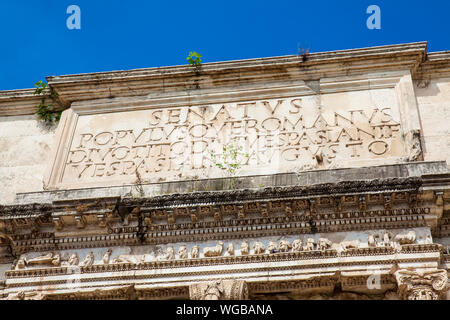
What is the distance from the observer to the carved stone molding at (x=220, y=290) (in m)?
9.16

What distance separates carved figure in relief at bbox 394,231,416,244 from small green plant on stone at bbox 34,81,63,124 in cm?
625

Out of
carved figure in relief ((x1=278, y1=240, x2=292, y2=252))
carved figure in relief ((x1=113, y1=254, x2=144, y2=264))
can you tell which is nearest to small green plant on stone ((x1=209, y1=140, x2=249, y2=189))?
carved figure in relief ((x1=278, y1=240, x2=292, y2=252))

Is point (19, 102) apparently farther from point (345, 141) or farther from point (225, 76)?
point (345, 141)

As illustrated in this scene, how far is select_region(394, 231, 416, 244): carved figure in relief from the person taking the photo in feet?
30.5

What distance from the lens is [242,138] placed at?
37.0 ft

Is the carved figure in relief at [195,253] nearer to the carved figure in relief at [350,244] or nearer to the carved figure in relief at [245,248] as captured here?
the carved figure in relief at [245,248]

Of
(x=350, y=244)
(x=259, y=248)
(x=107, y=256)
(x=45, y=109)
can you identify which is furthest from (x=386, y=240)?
(x=45, y=109)

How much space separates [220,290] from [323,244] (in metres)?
1.50

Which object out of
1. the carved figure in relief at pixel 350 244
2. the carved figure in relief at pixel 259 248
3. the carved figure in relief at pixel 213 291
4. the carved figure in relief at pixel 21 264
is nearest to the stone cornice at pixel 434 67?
the carved figure in relief at pixel 350 244

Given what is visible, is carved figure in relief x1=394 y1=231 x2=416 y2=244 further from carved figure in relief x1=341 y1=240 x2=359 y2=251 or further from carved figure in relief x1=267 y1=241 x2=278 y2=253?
carved figure in relief x1=267 y1=241 x2=278 y2=253

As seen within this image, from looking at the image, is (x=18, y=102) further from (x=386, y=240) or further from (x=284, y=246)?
(x=386, y=240)

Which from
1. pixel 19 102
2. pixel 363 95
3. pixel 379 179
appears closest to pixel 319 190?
pixel 379 179

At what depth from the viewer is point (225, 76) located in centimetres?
1201
